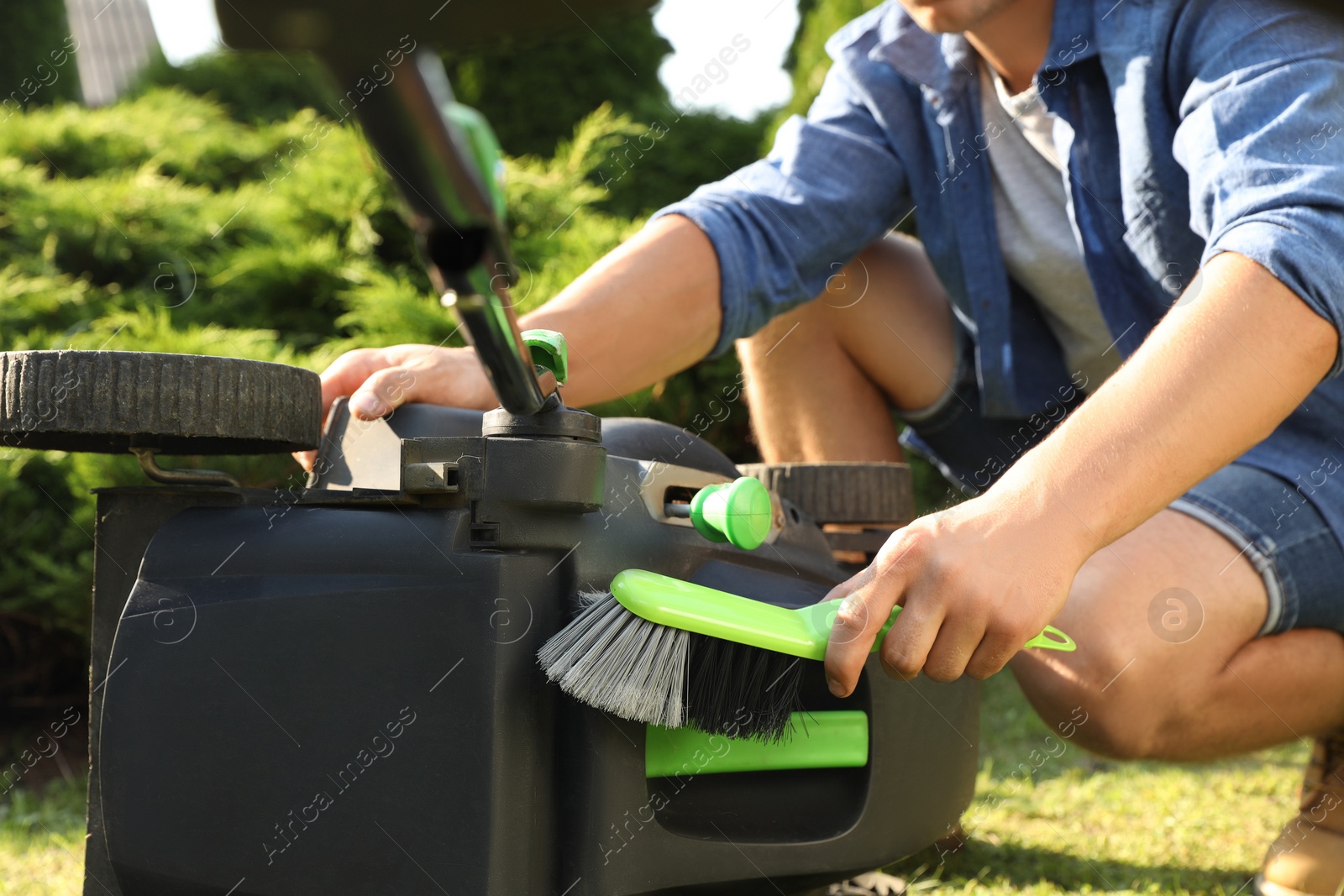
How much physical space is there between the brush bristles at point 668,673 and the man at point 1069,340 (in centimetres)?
7

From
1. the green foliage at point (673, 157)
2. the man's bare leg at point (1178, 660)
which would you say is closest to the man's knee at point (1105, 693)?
the man's bare leg at point (1178, 660)

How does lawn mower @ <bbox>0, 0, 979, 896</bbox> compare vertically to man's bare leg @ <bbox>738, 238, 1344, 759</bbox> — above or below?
above

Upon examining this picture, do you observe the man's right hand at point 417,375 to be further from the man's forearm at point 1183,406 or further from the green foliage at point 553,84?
the green foliage at point 553,84

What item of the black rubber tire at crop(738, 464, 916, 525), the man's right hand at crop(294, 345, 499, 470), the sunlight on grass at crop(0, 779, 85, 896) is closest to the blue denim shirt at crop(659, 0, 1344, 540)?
the black rubber tire at crop(738, 464, 916, 525)

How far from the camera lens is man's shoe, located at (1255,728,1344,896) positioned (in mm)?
1108

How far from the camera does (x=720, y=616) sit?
0.71 meters

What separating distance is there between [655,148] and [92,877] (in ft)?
9.30

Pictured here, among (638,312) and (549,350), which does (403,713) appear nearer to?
(549,350)

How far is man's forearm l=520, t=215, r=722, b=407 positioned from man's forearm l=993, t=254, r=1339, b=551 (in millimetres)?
574

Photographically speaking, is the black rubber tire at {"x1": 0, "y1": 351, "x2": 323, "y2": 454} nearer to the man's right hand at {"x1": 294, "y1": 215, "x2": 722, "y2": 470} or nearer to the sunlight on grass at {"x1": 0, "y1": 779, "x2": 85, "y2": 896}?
the man's right hand at {"x1": 294, "y1": 215, "x2": 722, "y2": 470}

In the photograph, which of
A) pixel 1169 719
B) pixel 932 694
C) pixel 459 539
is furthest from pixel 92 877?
pixel 1169 719

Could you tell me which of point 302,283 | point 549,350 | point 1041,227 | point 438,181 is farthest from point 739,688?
point 302,283

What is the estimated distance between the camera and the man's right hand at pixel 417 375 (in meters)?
0.98

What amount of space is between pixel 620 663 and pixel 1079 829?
1.00 m
